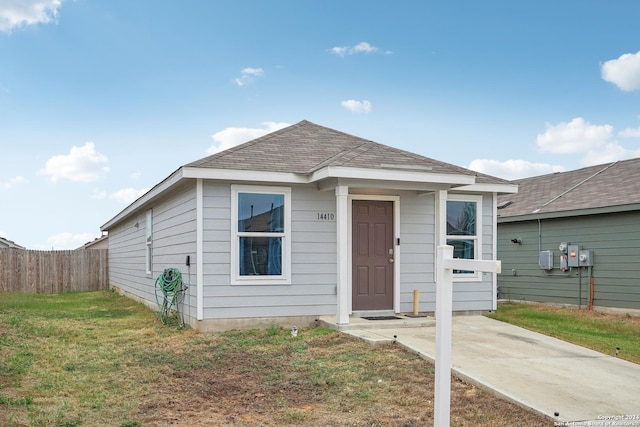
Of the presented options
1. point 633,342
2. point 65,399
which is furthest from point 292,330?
point 633,342

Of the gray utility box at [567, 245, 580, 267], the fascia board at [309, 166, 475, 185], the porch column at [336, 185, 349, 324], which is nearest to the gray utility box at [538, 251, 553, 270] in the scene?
the gray utility box at [567, 245, 580, 267]

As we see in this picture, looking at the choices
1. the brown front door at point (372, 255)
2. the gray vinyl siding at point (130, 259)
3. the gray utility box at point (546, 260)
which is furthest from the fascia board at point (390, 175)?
the gray vinyl siding at point (130, 259)

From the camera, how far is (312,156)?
32.7ft

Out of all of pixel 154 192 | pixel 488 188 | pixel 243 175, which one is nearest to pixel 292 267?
pixel 243 175

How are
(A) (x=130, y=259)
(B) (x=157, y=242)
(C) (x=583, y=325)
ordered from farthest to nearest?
1. (A) (x=130, y=259)
2. (B) (x=157, y=242)
3. (C) (x=583, y=325)

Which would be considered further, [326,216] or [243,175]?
[326,216]

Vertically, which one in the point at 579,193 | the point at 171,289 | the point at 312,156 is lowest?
the point at 171,289

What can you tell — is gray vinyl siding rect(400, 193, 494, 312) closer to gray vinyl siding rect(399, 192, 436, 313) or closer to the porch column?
gray vinyl siding rect(399, 192, 436, 313)

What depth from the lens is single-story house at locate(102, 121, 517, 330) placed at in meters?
8.92

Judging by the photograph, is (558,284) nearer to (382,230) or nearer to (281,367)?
(382,230)

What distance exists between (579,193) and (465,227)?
582 centimetres

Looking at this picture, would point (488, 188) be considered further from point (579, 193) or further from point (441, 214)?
point (579, 193)

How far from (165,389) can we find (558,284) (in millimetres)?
11251

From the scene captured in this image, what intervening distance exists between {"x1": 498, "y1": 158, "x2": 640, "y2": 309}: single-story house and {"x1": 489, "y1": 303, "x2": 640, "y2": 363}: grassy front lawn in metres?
0.65
